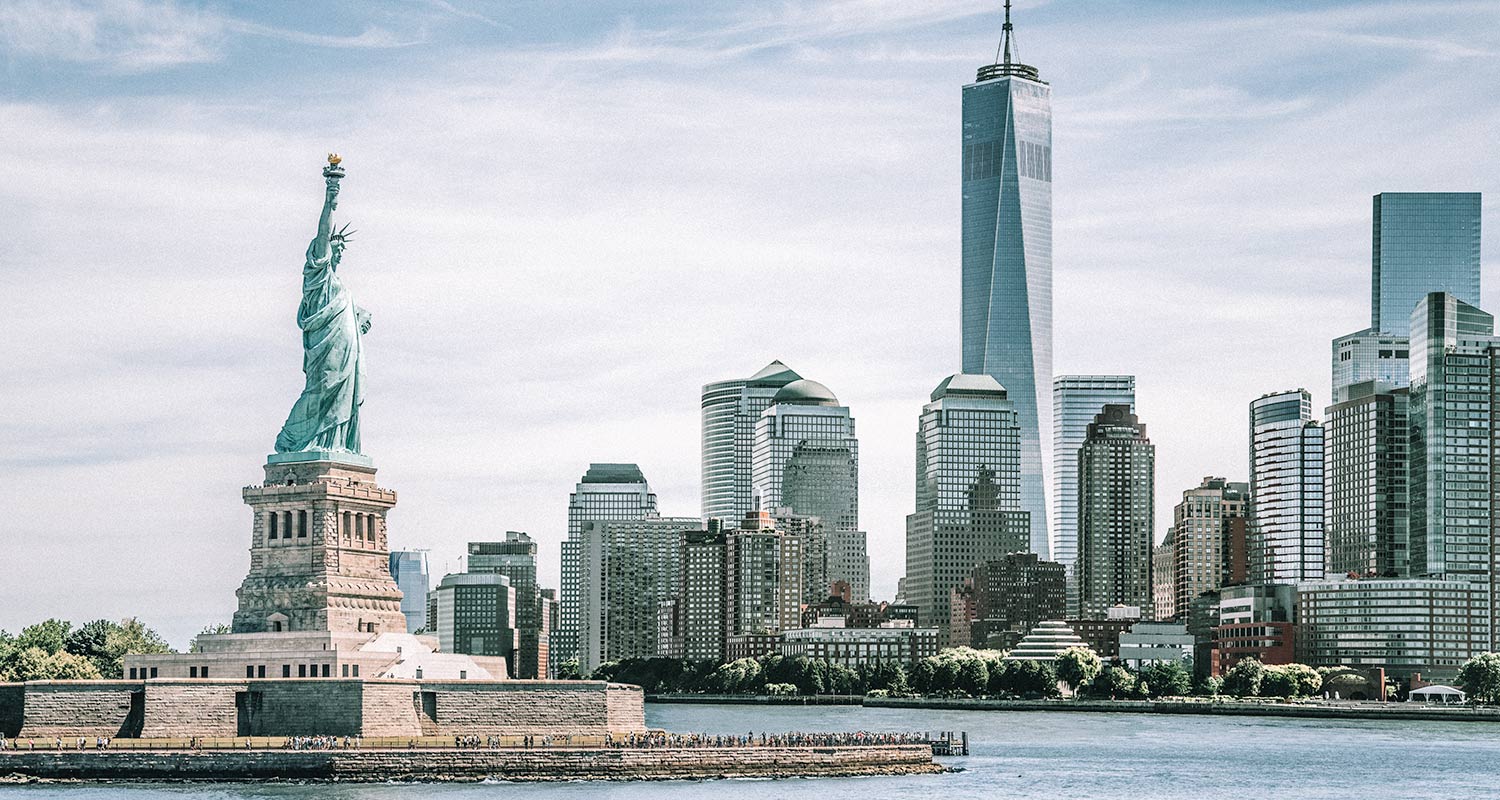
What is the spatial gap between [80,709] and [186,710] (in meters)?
5.99

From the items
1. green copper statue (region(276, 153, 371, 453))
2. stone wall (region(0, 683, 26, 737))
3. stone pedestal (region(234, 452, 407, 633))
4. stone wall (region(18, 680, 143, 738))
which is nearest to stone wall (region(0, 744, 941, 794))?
stone wall (region(18, 680, 143, 738))

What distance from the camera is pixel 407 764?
12144cm

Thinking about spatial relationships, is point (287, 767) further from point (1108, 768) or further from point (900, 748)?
point (1108, 768)

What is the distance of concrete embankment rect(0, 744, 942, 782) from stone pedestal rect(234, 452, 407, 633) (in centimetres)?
1948

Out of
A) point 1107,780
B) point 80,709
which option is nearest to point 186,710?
point 80,709

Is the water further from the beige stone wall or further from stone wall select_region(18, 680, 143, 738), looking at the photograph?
stone wall select_region(18, 680, 143, 738)

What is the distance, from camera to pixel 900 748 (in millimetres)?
137125

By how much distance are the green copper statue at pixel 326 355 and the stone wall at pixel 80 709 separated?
23662 millimetres

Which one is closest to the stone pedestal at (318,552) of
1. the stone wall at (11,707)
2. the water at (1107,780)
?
the stone wall at (11,707)

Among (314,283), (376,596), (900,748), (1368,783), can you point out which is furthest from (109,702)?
(1368,783)

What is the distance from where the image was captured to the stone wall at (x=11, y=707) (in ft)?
418

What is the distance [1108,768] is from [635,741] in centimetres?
3972

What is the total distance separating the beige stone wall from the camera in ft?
417

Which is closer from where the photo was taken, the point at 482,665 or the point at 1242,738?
the point at 482,665
